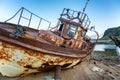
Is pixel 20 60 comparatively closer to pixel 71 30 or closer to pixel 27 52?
pixel 27 52

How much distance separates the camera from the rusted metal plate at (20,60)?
680 cm

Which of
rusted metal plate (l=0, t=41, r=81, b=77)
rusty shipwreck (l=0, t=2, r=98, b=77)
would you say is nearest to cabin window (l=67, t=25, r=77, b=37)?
rusty shipwreck (l=0, t=2, r=98, b=77)

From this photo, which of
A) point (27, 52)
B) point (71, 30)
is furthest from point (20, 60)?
point (71, 30)

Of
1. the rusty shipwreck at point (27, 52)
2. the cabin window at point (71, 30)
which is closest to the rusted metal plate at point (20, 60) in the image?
the rusty shipwreck at point (27, 52)

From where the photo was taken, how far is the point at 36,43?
7184 mm

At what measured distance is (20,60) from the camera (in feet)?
23.3

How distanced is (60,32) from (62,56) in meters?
2.52

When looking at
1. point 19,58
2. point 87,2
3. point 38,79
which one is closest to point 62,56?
point 38,79

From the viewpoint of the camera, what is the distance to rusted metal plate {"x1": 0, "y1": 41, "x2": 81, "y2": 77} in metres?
6.80

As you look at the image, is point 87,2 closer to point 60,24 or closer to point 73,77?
point 60,24

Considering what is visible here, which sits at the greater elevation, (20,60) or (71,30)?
(71,30)

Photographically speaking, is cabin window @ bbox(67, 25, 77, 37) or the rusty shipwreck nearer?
the rusty shipwreck

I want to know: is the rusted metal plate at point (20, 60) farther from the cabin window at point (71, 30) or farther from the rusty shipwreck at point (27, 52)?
the cabin window at point (71, 30)

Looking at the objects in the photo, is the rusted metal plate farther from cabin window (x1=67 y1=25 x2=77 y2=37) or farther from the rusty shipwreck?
cabin window (x1=67 y1=25 x2=77 y2=37)
